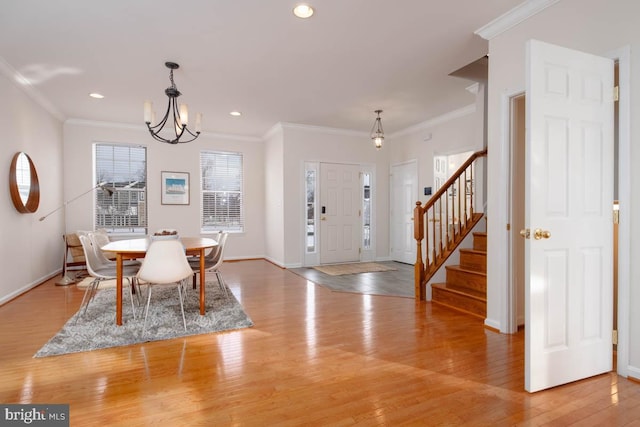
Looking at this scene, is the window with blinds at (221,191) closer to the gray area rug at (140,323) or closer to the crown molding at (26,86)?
the crown molding at (26,86)

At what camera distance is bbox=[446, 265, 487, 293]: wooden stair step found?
3.49 meters

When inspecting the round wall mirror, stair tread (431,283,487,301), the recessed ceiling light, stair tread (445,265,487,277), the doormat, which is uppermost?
the recessed ceiling light

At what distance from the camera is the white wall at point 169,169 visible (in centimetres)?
592

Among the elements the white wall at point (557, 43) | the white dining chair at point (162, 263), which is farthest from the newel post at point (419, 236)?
the white dining chair at point (162, 263)

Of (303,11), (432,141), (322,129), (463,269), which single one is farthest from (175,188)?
(463,269)

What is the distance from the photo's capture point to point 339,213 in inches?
262

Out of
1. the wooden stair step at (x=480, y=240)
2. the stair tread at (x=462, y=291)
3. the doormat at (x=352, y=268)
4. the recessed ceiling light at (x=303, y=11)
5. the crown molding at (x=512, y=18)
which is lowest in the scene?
the doormat at (x=352, y=268)

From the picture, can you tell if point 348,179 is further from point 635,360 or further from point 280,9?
point 635,360

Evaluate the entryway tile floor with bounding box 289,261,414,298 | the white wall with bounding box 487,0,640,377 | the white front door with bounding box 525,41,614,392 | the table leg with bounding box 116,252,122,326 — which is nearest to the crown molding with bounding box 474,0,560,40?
the white wall with bounding box 487,0,640,377

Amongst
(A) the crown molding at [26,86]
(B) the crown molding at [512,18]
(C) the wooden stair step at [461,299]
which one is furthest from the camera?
(A) the crown molding at [26,86]

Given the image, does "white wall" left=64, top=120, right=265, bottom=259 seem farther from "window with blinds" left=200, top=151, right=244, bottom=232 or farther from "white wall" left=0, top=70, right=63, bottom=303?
"white wall" left=0, top=70, right=63, bottom=303

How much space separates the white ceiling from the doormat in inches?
109

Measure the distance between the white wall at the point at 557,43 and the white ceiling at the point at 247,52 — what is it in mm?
317

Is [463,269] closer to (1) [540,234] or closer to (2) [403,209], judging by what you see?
(1) [540,234]
